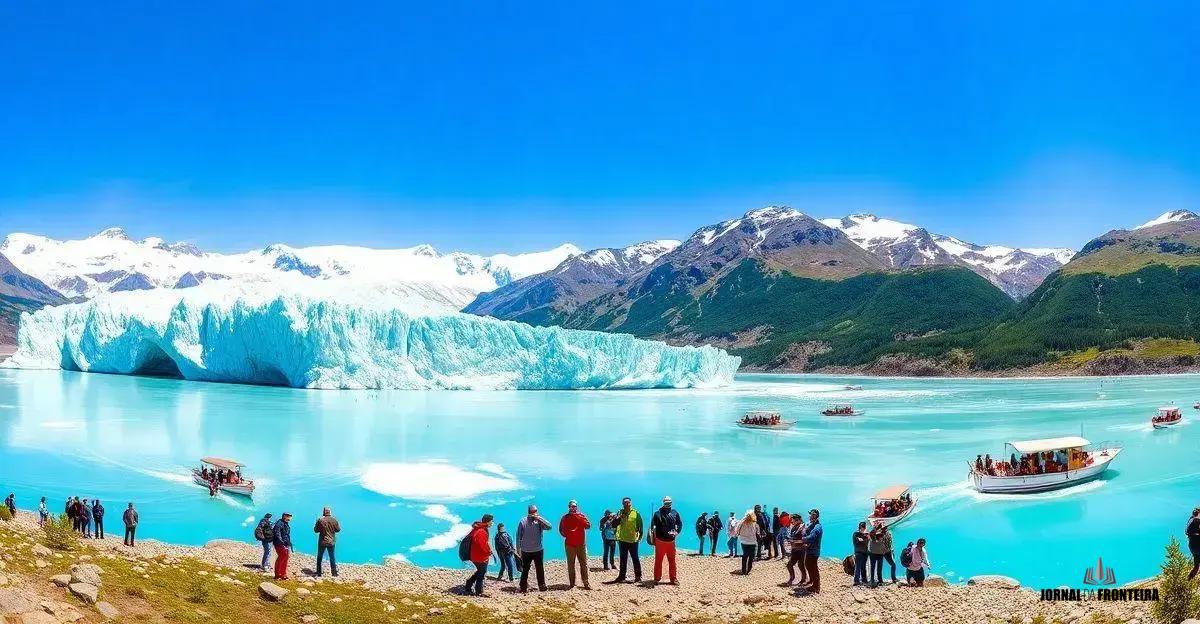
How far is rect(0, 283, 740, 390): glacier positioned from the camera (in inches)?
2783

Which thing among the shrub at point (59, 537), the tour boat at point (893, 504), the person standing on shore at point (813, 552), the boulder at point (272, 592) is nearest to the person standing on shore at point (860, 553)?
the person standing on shore at point (813, 552)

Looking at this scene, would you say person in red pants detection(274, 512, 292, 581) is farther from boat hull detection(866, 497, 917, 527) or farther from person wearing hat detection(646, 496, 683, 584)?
boat hull detection(866, 497, 917, 527)

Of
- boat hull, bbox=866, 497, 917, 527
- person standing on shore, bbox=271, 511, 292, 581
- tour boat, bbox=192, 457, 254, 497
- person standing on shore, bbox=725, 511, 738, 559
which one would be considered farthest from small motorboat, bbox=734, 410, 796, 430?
person standing on shore, bbox=271, 511, 292, 581

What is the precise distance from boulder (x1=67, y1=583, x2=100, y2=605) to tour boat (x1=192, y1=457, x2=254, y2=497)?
16876 mm

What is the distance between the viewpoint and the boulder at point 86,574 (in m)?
9.27

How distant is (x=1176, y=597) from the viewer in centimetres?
829

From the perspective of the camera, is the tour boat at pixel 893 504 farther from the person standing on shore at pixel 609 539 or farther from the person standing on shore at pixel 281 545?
the person standing on shore at pixel 281 545

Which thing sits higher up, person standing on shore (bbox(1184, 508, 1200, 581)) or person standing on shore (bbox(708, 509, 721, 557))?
person standing on shore (bbox(1184, 508, 1200, 581))

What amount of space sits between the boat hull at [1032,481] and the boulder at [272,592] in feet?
77.3

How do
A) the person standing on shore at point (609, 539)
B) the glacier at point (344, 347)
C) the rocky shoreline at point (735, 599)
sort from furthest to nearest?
the glacier at point (344, 347) → the person standing on shore at point (609, 539) → the rocky shoreline at point (735, 599)

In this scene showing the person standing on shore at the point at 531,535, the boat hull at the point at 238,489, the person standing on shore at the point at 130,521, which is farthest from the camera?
the boat hull at the point at 238,489

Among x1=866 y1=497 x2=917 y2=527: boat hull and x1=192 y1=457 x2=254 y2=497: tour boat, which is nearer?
x1=866 y1=497 x2=917 y2=527: boat hull

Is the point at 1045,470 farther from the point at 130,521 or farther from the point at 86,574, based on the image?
the point at 86,574

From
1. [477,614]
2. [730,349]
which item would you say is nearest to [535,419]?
[477,614]
